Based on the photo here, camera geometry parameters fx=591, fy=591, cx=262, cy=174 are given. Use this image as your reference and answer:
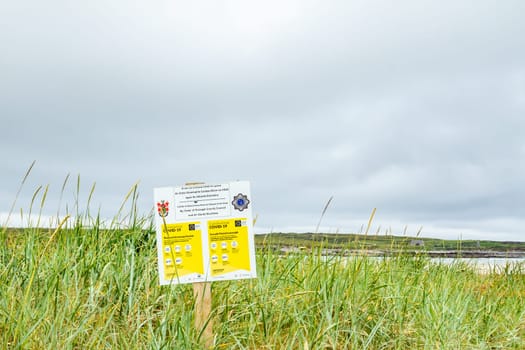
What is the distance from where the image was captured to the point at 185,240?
4.47 m

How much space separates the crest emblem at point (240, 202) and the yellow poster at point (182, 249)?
0.32 metres

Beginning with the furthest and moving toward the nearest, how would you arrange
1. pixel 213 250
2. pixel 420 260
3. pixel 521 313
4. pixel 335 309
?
pixel 420 260 → pixel 521 313 → pixel 335 309 → pixel 213 250

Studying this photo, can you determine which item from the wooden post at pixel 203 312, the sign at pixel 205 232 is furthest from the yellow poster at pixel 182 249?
the wooden post at pixel 203 312

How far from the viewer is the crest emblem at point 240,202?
177 inches

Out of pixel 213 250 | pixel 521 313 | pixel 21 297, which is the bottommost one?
pixel 521 313

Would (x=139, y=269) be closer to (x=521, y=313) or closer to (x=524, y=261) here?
(x=521, y=313)

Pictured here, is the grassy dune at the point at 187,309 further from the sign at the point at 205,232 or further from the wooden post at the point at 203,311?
the sign at the point at 205,232

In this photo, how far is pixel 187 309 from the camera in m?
4.76

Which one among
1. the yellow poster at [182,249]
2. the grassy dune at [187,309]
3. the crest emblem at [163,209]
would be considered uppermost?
the crest emblem at [163,209]

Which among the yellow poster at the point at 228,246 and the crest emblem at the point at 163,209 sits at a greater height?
the crest emblem at the point at 163,209

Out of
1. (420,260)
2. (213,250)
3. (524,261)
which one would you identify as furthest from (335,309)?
(524,261)

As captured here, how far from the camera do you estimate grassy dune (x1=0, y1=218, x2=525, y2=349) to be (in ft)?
13.6

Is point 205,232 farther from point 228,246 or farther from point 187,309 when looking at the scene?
point 187,309

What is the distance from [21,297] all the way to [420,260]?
17.4ft
